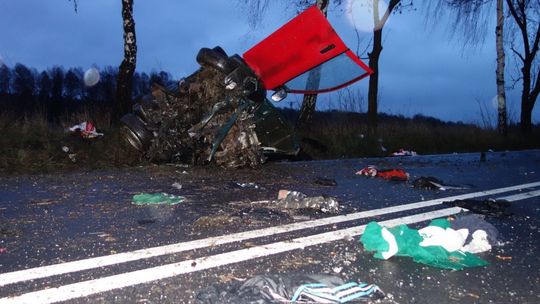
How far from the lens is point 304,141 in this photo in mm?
9766

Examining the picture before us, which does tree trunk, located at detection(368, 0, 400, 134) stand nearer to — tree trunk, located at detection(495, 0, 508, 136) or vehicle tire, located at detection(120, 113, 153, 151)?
tree trunk, located at detection(495, 0, 508, 136)

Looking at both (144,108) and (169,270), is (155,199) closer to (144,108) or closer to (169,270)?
(169,270)

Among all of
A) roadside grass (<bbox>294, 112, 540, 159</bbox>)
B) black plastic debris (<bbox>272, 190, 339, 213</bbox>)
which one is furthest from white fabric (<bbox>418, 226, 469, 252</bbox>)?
roadside grass (<bbox>294, 112, 540, 159</bbox>)

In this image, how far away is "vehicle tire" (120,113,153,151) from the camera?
21.1 ft

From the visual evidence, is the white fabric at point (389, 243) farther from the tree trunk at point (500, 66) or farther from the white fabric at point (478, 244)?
the tree trunk at point (500, 66)

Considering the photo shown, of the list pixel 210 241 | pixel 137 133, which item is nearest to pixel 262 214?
pixel 210 241

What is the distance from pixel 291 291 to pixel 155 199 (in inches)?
88.7

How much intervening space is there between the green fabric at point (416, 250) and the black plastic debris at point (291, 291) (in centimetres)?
57

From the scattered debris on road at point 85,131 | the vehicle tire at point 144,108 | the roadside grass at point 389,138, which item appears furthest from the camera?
the roadside grass at point 389,138

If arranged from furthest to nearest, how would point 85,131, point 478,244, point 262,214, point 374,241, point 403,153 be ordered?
point 403,153 → point 85,131 → point 262,214 → point 478,244 → point 374,241

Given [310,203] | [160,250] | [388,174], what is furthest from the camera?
[388,174]

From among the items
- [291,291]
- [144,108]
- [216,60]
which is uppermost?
[216,60]

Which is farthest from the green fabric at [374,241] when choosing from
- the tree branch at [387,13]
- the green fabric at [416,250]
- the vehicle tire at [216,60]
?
the tree branch at [387,13]

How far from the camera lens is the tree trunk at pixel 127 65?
30.3ft
